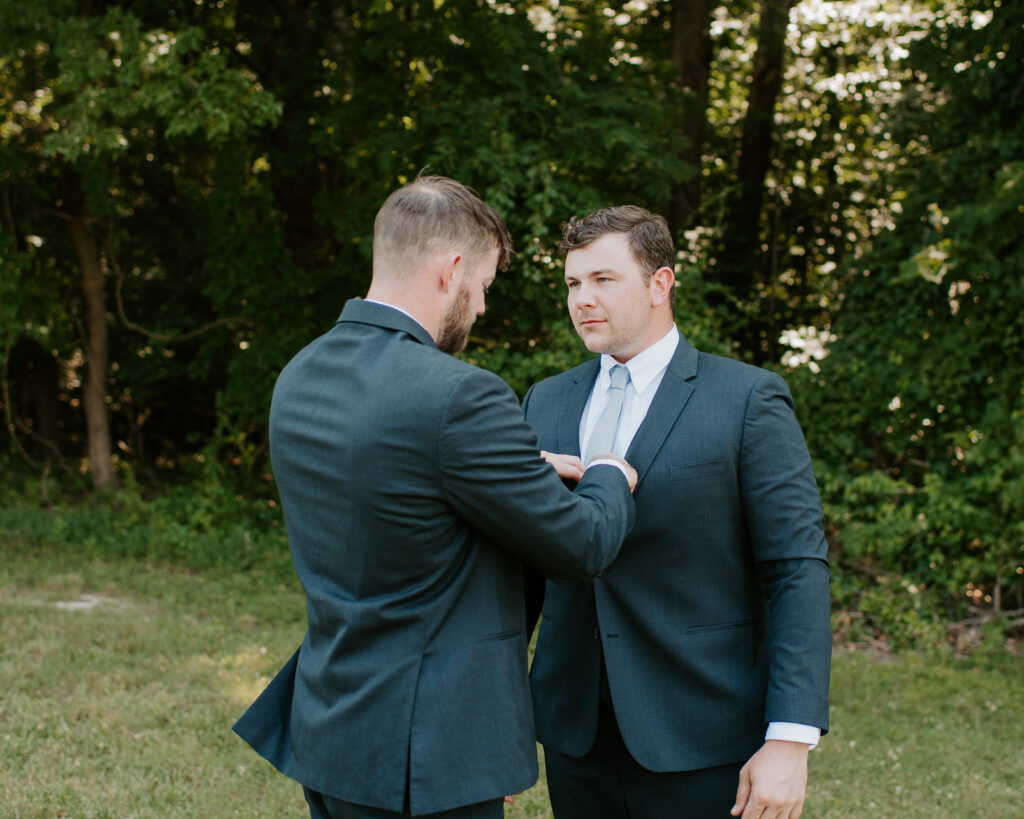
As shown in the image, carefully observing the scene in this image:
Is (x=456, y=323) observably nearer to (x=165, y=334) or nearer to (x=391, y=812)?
(x=391, y=812)

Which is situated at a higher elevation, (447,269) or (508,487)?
(447,269)

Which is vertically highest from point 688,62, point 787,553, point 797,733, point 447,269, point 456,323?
point 688,62

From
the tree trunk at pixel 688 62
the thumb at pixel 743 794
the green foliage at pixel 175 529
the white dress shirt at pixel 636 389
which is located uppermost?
the tree trunk at pixel 688 62

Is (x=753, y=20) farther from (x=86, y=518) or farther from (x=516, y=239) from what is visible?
(x=86, y=518)

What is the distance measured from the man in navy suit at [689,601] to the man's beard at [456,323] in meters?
0.36

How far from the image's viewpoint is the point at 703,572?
2182 mm

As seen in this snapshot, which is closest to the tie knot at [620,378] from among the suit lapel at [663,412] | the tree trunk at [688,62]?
the suit lapel at [663,412]

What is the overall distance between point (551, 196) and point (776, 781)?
5.18 meters

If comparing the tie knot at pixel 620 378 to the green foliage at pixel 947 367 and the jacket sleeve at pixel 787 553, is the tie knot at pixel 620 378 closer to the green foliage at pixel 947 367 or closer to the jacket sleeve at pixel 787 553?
the jacket sleeve at pixel 787 553

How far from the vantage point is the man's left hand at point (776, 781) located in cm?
195

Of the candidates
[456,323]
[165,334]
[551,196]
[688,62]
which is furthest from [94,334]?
[456,323]

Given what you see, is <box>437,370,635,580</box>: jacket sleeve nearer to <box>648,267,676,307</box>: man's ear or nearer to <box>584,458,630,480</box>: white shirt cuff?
<box>584,458,630,480</box>: white shirt cuff

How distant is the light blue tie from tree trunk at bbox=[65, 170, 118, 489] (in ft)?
29.6

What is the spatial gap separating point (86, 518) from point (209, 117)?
168 inches
